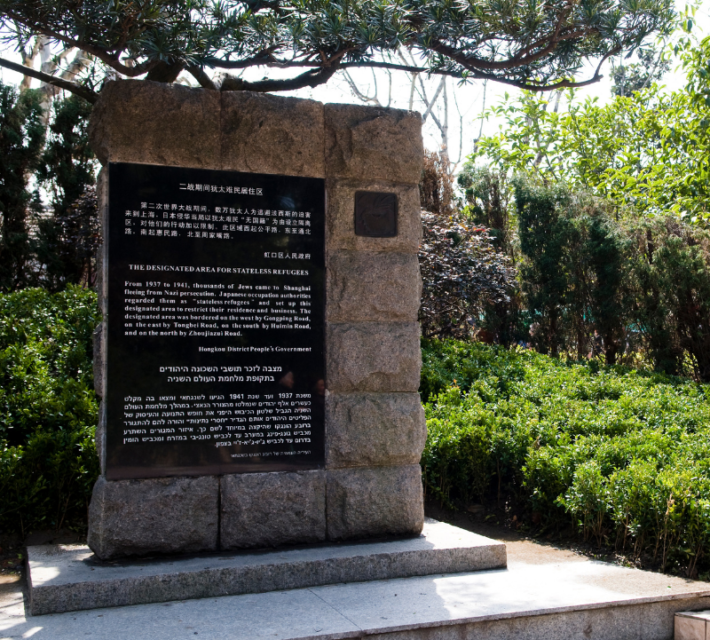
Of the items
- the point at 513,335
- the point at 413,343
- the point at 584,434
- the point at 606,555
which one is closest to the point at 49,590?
the point at 413,343

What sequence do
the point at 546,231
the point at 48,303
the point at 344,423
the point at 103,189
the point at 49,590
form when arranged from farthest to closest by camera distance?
1. the point at 546,231
2. the point at 48,303
3. the point at 344,423
4. the point at 103,189
5. the point at 49,590

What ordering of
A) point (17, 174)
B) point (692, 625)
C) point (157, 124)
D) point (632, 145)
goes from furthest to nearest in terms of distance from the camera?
point (632, 145), point (17, 174), point (157, 124), point (692, 625)

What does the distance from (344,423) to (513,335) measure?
7.72 meters

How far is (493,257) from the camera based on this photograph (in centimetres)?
Answer: 1050

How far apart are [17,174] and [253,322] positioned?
347 inches

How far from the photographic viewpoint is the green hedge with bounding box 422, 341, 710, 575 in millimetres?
4559

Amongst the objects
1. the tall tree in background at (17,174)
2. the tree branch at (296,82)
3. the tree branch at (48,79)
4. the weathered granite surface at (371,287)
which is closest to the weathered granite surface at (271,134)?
the weathered granite surface at (371,287)

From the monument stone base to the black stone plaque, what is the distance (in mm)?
525

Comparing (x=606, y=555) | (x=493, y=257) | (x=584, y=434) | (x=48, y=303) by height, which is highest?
(x=493, y=257)

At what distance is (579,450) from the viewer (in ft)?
17.6

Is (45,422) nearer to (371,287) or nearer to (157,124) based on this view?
(157,124)

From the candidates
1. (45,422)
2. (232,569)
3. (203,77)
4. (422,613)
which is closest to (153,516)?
(232,569)

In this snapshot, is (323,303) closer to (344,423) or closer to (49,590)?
(344,423)

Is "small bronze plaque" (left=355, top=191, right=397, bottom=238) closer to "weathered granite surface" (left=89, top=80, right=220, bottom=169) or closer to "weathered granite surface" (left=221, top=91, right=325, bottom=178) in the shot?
"weathered granite surface" (left=221, top=91, right=325, bottom=178)
